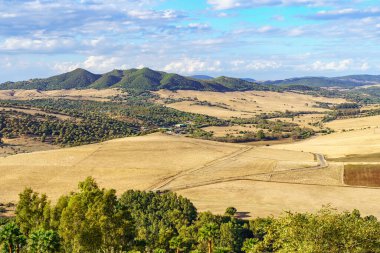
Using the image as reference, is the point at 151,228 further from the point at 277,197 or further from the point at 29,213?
the point at 277,197

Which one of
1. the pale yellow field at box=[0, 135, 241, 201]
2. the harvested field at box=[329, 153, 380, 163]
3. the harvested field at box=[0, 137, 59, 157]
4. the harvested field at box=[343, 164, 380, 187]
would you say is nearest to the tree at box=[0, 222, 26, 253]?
the pale yellow field at box=[0, 135, 241, 201]

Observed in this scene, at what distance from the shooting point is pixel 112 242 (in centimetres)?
5444

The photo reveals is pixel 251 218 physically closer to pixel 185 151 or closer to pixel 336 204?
pixel 336 204

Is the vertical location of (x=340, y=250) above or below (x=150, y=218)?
above

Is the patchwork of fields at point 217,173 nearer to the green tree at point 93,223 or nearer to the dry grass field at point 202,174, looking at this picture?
the dry grass field at point 202,174

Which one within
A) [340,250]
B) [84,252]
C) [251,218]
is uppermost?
[340,250]

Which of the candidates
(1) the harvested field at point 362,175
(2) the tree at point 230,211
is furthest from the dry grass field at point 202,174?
(2) the tree at point 230,211

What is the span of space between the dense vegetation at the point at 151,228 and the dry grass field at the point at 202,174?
46.2 ft

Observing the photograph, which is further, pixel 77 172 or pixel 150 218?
pixel 77 172

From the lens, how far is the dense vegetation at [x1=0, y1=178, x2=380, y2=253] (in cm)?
3822

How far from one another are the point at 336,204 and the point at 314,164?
3771cm

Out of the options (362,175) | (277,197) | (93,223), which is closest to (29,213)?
(93,223)

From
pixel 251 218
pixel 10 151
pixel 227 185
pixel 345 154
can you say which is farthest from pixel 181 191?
pixel 10 151

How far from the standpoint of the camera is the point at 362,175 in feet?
406
